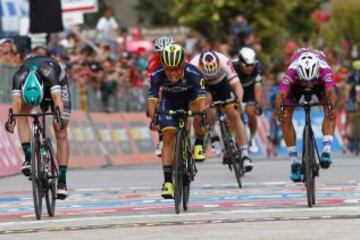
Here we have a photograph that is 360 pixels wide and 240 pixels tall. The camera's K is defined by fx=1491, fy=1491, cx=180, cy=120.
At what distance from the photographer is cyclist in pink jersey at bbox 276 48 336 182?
50.7 feet

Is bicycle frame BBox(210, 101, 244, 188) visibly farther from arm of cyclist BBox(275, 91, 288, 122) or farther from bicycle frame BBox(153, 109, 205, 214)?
bicycle frame BBox(153, 109, 205, 214)

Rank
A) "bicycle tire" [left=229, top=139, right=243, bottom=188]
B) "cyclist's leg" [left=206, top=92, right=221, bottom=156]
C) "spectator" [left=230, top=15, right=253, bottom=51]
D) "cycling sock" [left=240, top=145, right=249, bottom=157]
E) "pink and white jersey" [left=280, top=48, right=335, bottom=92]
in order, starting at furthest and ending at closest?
"spectator" [left=230, top=15, right=253, bottom=51], "cyclist's leg" [left=206, top=92, right=221, bottom=156], "cycling sock" [left=240, top=145, right=249, bottom=157], "bicycle tire" [left=229, top=139, right=243, bottom=188], "pink and white jersey" [left=280, top=48, right=335, bottom=92]

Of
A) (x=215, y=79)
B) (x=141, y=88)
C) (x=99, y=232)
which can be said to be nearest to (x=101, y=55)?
(x=141, y=88)

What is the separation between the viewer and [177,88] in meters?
15.2

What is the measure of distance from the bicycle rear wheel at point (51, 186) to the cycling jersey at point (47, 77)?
0.51 m

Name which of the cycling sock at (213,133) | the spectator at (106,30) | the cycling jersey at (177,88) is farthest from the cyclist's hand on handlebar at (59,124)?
the spectator at (106,30)

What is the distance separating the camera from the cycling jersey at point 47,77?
14.9 metres

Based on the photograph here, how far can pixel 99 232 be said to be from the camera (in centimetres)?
1273

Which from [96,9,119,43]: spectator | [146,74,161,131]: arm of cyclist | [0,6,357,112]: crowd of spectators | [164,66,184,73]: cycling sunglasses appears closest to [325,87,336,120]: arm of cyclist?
[164,66,184,73]: cycling sunglasses

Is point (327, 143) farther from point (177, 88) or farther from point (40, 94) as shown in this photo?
point (40, 94)

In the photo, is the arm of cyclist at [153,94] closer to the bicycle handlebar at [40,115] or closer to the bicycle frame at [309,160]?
the bicycle handlebar at [40,115]

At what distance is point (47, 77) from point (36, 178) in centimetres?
111

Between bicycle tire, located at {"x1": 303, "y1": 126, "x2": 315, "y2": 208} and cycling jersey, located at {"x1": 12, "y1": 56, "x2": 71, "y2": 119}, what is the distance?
2.45 meters

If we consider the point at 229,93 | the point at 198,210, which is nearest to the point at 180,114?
the point at 198,210
